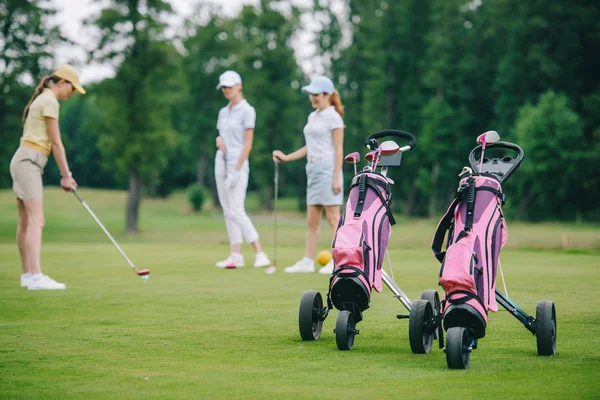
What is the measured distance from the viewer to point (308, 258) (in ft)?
36.6

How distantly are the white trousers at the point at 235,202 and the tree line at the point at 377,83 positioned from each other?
29.5 metres

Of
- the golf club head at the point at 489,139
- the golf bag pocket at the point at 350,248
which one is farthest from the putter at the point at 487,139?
the golf bag pocket at the point at 350,248

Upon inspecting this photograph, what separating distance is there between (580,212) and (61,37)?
3353 cm

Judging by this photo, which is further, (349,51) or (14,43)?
(349,51)

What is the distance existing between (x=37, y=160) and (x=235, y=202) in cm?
320

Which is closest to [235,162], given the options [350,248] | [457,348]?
[350,248]

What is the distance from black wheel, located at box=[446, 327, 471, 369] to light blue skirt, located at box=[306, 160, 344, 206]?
583 cm

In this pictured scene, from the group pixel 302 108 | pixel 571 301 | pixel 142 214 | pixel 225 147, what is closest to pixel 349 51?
pixel 302 108

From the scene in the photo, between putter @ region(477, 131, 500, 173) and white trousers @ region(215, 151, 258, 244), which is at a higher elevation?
putter @ region(477, 131, 500, 173)

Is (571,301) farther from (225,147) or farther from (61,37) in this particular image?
(61,37)

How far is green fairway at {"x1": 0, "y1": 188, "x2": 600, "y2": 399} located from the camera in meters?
4.48

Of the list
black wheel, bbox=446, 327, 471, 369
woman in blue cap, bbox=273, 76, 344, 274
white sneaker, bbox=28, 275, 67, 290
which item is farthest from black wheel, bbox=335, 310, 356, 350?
woman in blue cap, bbox=273, 76, 344, 274

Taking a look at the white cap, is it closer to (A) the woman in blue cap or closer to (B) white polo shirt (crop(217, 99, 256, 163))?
(B) white polo shirt (crop(217, 99, 256, 163))

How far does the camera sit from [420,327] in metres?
5.45
